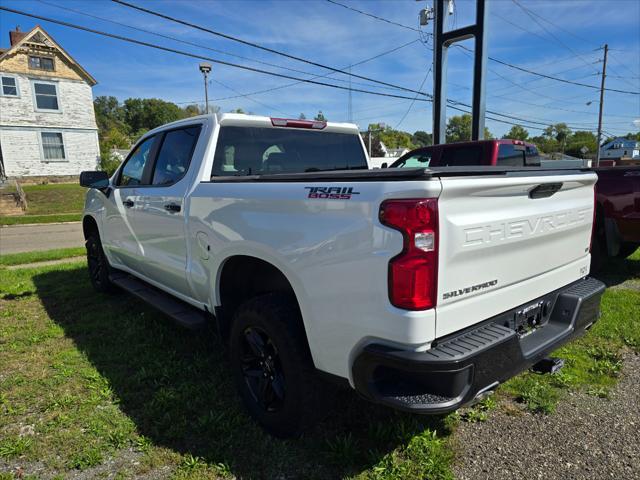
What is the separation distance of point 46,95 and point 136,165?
82.2ft

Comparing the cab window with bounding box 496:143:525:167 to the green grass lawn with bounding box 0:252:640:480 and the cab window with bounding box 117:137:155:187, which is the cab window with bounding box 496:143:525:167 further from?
the cab window with bounding box 117:137:155:187

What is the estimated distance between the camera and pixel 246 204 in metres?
2.69

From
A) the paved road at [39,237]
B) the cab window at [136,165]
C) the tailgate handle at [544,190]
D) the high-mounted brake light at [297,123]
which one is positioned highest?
the high-mounted brake light at [297,123]

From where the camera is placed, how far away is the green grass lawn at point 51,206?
1595 centimetres

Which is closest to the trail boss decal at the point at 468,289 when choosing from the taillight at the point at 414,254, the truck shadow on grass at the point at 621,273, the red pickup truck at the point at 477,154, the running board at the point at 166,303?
the taillight at the point at 414,254

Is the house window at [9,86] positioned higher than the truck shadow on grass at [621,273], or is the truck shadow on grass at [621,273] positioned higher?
the house window at [9,86]

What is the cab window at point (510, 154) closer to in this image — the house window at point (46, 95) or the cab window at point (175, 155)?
the cab window at point (175, 155)

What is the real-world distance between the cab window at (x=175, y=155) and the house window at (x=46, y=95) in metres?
25.3

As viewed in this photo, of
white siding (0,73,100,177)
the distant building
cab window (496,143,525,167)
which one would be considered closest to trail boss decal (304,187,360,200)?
cab window (496,143,525,167)

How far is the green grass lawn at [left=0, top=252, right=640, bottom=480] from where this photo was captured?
250cm

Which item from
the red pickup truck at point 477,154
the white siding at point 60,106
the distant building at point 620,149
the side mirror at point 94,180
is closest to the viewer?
the side mirror at point 94,180

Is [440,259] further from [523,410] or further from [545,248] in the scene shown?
[523,410]

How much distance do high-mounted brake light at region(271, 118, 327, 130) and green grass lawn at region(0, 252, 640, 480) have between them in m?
2.04

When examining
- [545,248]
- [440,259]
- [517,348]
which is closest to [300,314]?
[440,259]
